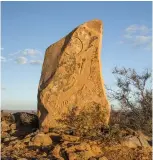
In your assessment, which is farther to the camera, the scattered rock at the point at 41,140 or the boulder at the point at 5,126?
the boulder at the point at 5,126

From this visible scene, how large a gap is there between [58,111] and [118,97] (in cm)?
270

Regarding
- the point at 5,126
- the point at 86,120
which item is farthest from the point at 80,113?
the point at 5,126

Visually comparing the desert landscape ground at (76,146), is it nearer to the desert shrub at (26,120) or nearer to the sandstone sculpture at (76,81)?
the sandstone sculpture at (76,81)

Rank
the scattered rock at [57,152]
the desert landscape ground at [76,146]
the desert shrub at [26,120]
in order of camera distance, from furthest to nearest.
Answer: the desert shrub at [26,120] → the desert landscape ground at [76,146] → the scattered rock at [57,152]

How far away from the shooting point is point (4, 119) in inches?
481

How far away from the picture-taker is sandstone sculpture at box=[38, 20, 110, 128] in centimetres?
982

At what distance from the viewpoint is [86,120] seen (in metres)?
9.41

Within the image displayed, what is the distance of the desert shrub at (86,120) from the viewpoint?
30.5 ft

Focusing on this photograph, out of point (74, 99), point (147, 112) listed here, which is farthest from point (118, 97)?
point (74, 99)

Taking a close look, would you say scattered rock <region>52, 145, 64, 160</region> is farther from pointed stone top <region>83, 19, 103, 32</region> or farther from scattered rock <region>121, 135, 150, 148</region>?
pointed stone top <region>83, 19, 103, 32</region>

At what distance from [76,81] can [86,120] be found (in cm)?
122

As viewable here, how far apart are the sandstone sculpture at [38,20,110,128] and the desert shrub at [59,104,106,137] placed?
0.14 meters

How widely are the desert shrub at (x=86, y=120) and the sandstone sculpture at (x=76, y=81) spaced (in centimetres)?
14

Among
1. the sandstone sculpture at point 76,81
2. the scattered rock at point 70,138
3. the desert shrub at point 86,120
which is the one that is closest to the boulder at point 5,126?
the sandstone sculpture at point 76,81
